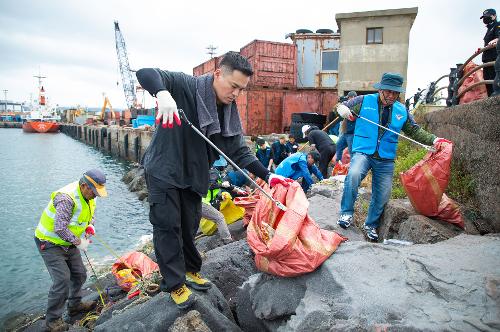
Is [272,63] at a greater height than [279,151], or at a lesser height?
greater

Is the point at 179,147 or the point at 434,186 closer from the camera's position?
the point at 179,147

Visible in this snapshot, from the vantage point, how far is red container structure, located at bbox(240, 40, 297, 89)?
55.6ft

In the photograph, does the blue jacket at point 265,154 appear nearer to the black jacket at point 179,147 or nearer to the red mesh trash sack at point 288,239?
the red mesh trash sack at point 288,239

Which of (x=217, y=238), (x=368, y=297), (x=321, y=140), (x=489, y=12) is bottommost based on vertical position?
(x=217, y=238)

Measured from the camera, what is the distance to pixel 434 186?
3398mm

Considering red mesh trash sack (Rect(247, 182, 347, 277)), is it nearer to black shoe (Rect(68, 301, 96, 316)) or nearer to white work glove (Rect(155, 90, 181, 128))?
white work glove (Rect(155, 90, 181, 128))

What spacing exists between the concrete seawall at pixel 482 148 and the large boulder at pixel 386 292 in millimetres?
987

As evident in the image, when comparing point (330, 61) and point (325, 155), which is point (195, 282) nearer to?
point (325, 155)

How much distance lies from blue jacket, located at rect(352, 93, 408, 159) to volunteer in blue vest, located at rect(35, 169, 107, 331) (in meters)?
3.05

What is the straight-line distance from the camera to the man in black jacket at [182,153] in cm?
229

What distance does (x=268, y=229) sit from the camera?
2.52m

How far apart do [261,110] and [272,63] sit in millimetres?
2687

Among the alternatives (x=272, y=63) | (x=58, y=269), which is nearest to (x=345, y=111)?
(x=58, y=269)

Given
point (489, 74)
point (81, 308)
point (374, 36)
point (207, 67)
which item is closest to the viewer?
point (81, 308)
